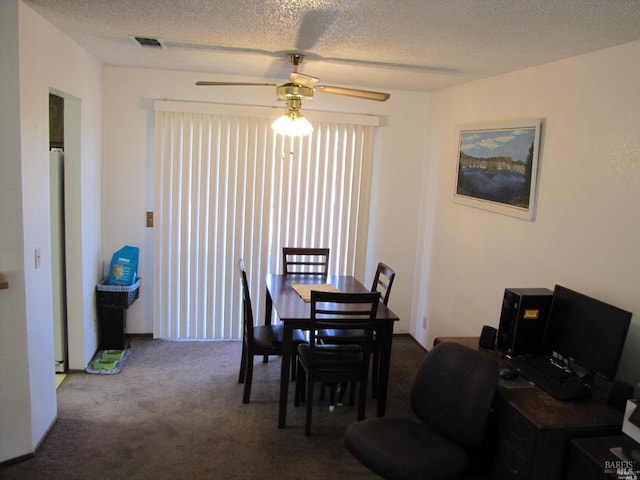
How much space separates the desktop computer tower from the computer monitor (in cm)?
5

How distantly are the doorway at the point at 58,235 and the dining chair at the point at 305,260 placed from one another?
68.3 inches

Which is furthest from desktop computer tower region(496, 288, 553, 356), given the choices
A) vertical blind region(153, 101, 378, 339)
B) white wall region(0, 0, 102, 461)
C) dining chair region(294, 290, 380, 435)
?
white wall region(0, 0, 102, 461)

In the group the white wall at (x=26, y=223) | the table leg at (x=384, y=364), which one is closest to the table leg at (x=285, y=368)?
the table leg at (x=384, y=364)

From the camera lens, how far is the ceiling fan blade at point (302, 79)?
2.94 metres

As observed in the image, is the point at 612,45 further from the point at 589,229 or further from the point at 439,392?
the point at 439,392

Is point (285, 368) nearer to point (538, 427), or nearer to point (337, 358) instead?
point (337, 358)

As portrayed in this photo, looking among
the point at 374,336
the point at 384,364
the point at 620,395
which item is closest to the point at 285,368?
the point at 384,364

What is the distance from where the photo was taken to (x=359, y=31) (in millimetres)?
2566

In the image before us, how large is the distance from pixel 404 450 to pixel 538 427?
23.4 inches

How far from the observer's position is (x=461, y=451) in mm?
2326

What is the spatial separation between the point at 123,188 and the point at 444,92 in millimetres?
2976

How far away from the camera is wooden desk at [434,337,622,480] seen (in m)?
2.10

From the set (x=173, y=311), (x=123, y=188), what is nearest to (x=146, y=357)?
(x=173, y=311)

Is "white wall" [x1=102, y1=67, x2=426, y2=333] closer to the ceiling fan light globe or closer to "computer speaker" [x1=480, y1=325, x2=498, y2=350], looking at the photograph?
the ceiling fan light globe
